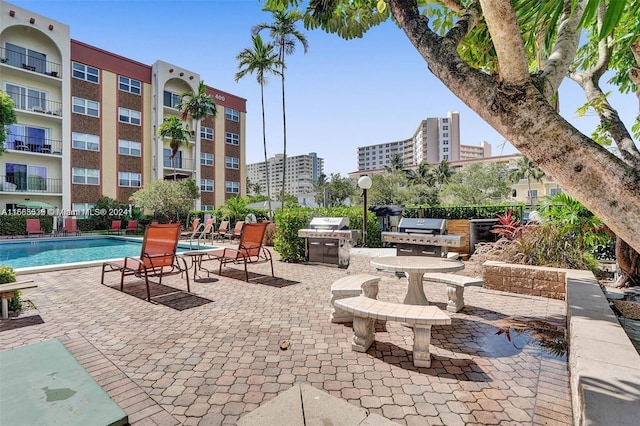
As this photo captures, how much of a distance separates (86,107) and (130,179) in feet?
21.4

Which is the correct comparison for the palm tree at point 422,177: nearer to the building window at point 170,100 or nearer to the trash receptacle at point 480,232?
the building window at point 170,100

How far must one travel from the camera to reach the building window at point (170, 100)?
31891mm

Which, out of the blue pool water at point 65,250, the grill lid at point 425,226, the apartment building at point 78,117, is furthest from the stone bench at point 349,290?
the apartment building at point 78,117

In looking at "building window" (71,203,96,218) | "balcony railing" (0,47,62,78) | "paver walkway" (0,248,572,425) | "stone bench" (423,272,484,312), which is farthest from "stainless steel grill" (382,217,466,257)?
"balcony railing" (0,47,62,78)

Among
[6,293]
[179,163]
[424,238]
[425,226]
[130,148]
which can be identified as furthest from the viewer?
[179,163]

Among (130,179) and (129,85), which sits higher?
(129,85)

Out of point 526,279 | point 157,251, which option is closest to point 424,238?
point 526,279

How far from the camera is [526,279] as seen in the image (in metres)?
6.04

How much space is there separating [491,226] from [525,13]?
886 cm

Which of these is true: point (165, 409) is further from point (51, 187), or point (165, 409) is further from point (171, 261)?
point (51, 187)

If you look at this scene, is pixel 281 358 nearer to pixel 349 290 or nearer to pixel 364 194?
pixel 349 290

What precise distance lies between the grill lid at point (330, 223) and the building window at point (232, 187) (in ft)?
100

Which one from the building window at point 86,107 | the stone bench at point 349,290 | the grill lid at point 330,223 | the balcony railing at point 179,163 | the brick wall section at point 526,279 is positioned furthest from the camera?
the balcony railing at point 179,163

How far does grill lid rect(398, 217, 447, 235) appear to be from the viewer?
7.85m
